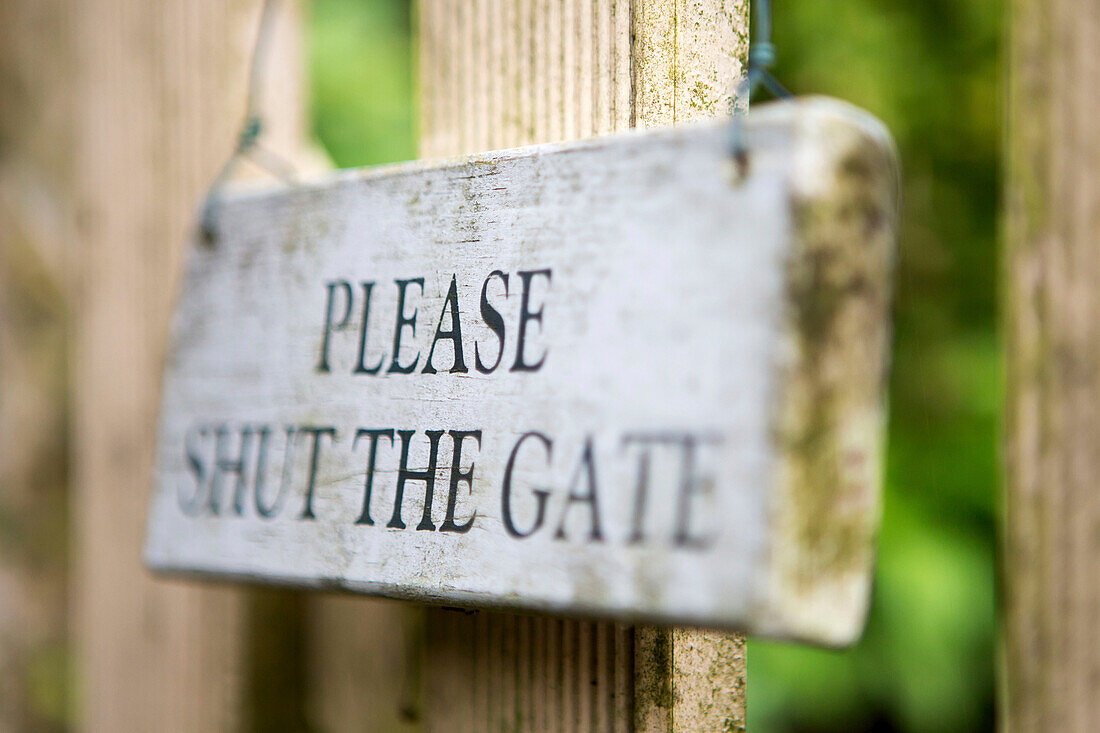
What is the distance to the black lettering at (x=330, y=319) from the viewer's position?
0.49m

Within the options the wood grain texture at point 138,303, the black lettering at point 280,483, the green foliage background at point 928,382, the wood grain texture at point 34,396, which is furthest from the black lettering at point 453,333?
the green foliage background at point 928,382

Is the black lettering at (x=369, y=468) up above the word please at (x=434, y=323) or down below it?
below

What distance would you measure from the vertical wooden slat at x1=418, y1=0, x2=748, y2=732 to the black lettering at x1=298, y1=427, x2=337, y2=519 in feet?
0.49

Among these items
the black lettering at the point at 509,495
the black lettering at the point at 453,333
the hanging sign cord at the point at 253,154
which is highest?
the hanging sign cord at the point at 253,154

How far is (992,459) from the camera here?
1.24 m

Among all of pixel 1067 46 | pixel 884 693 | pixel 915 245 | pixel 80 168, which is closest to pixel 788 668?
pixel 884 693

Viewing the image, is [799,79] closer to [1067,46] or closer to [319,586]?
[1067,46]

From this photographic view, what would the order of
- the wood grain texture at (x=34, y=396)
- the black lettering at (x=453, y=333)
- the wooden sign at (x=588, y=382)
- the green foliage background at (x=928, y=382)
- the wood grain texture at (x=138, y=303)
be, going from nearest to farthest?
the wooden sign at (x=588, y=382)
the black lettering at (x=453, y=333)
the wood grain texture at (x=138, y=303)
the wood grain texture at (x=34, y=396)
the green foliage background at (x=928, y=382)

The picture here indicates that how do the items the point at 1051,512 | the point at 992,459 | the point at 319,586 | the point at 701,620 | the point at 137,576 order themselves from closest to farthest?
the point at 701,620, the point at 319,586, the point at 1051,512, the point at 137,576, the point at 992,459

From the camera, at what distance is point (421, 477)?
0.45 meters

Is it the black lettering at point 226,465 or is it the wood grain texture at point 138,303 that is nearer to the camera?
the black lettering at point 226,465

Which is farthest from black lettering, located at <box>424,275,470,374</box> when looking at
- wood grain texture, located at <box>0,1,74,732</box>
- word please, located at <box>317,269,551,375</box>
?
wood grain texture, located at <box>0,1,74,732</box>

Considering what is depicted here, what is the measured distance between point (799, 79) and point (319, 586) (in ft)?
3.79

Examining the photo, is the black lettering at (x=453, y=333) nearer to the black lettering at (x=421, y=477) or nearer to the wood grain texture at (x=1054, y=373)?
the black lettering at (x=421, y=477)
